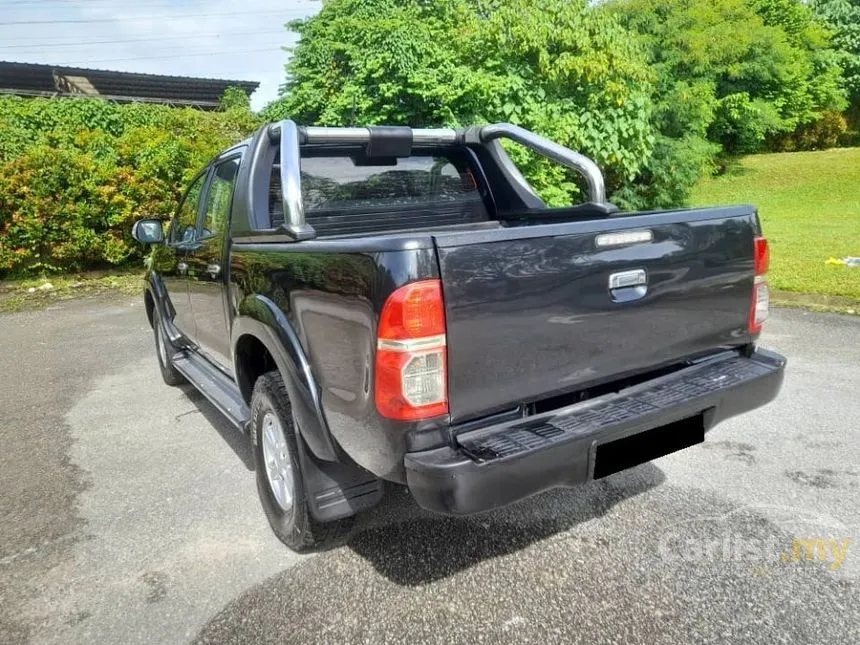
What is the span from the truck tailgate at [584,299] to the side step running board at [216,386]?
155 cm

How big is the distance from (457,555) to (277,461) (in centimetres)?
91

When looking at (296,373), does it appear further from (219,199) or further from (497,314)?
(219,199)

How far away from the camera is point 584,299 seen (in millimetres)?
2283

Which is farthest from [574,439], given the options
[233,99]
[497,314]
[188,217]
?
[233,99]

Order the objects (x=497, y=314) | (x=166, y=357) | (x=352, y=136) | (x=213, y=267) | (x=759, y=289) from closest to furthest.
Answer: (x=497, y=314) → (x=759, y=289) → (x=352, y=136) → (x=213, y=267) → (x=166, y=357)

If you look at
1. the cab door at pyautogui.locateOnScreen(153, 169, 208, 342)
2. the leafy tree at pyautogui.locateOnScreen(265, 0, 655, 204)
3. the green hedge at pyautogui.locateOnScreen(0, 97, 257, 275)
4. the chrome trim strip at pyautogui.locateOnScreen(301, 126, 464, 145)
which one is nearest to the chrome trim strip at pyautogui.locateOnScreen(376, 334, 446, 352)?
the chrome trim strip at pyautogui.locateOnScreen(301, 126, 464, 145)

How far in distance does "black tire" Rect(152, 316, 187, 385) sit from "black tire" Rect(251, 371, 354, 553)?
2.35 metres

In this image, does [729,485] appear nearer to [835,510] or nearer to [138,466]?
[835,510]

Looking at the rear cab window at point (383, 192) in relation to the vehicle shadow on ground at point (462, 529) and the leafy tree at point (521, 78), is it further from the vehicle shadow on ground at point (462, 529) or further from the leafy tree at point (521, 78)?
the leafy tree at point (521, 78)

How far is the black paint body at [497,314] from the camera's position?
2.04 meters

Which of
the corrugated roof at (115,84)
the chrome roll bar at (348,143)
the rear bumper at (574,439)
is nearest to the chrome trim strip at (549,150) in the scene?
the chrome roll bar at (348,143)

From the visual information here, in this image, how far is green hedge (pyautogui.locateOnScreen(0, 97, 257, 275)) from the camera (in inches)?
401

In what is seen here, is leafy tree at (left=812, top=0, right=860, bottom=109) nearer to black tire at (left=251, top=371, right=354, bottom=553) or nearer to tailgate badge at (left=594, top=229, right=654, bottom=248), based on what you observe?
tailgate badge at (left=594, top=229, right=654, bottom=248)

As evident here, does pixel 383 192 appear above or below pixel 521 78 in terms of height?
below
